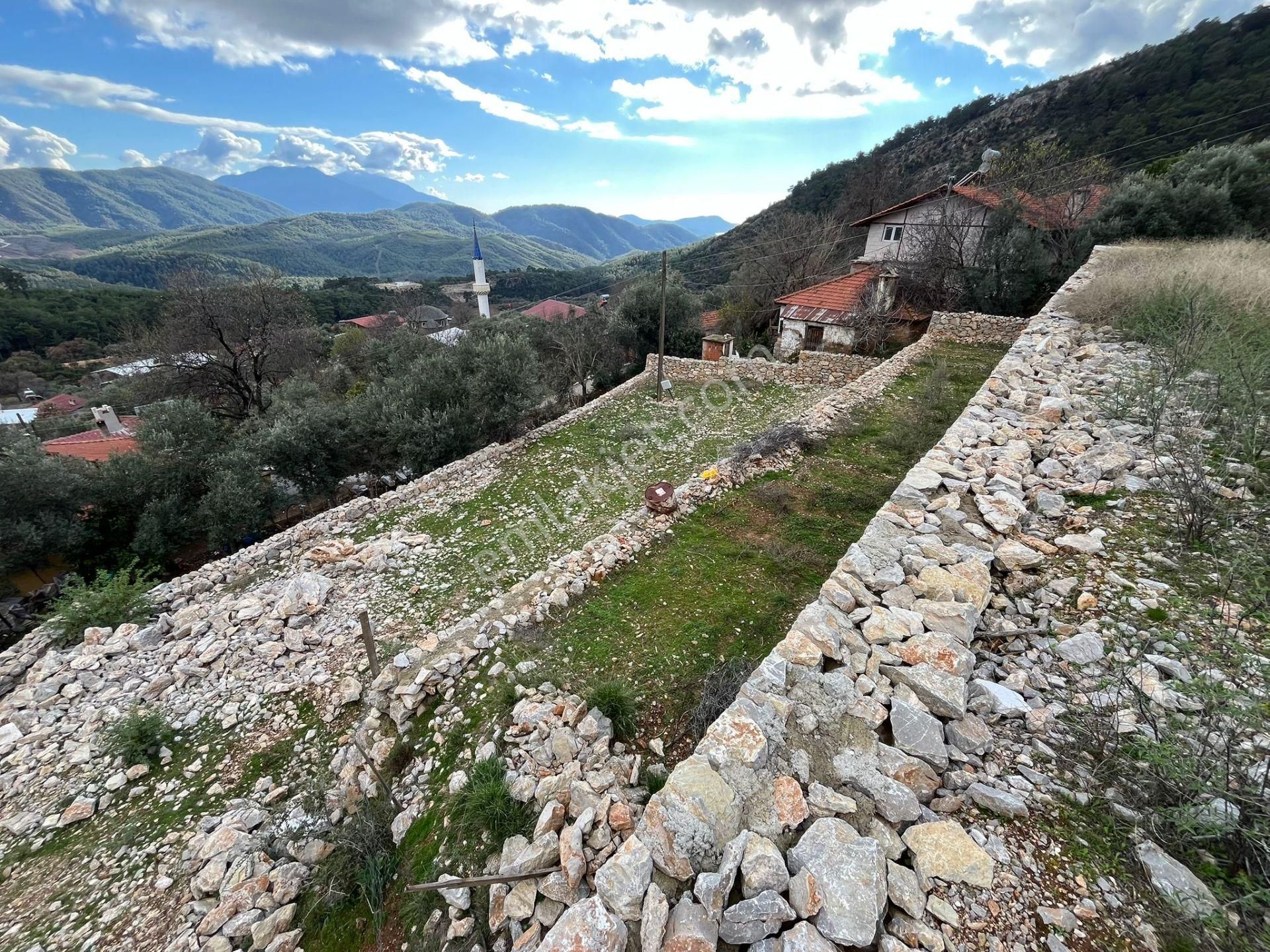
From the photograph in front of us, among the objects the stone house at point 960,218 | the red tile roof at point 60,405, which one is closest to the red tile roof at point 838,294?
the stone house at point 960,218

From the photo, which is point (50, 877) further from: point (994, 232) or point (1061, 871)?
point (994, 232)

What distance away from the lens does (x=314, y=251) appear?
136 m

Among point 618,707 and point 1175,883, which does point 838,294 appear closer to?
point 618,707

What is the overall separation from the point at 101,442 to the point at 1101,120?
2572 inches

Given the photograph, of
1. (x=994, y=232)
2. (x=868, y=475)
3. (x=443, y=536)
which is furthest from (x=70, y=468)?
(x=994, y=232)

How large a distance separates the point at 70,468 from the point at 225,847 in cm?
1361

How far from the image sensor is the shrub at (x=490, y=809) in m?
3.35

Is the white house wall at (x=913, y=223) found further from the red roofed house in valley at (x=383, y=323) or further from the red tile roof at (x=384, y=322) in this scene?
the red tile roof at (x=384, y=322)

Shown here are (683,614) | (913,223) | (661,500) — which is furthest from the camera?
(913,223)

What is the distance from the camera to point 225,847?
401 centimetres

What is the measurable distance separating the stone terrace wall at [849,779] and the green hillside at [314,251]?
10656 cm

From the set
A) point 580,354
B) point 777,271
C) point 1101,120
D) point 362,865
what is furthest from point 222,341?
point 1101,120

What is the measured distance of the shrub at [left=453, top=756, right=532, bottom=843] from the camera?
335 cm

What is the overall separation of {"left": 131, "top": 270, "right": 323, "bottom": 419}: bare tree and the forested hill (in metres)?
24.4
